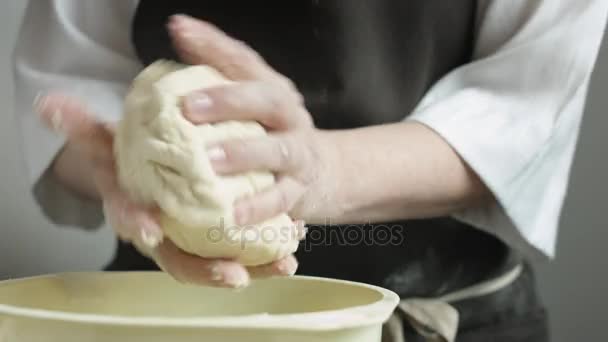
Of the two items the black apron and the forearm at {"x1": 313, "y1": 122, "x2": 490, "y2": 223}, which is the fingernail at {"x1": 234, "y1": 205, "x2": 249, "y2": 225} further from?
the black apron

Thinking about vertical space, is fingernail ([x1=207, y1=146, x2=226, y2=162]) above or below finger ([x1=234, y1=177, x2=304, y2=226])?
above

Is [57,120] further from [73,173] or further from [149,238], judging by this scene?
[73,173]

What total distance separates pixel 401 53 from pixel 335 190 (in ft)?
0.53

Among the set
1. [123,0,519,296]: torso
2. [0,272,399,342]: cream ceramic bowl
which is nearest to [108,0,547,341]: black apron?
[123,0,519,296]: torso

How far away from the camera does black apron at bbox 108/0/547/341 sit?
52cm

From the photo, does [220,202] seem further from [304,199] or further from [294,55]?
[294,55]

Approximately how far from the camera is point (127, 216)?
317mm

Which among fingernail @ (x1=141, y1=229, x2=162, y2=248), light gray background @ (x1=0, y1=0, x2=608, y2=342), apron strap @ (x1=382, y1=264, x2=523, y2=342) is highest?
fingernail @ (x1=141, y1=229, x2=162, y2=248)

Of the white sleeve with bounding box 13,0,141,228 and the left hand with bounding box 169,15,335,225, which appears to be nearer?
the left hand with bounding box 169,15,335,225

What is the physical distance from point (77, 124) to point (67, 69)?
0.24 m

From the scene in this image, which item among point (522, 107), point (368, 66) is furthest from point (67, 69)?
point (522, 107)

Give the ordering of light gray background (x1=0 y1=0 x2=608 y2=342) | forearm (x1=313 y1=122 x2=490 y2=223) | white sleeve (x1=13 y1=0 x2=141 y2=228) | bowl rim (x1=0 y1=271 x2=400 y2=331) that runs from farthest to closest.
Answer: light gray background (x1=0 y1=0 x2=608 y2=342) → white sleeve (x1=13 y1=0 x2=141 y2=228) → forearm (x1=313 y1=122 x2=490 y2=223) → bowl rim (x1=0 y1=271 x2=400 y2=331)

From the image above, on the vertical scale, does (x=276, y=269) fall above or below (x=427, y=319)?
above

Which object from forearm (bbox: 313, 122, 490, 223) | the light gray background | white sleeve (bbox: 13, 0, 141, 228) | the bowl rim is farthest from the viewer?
the light gray background
